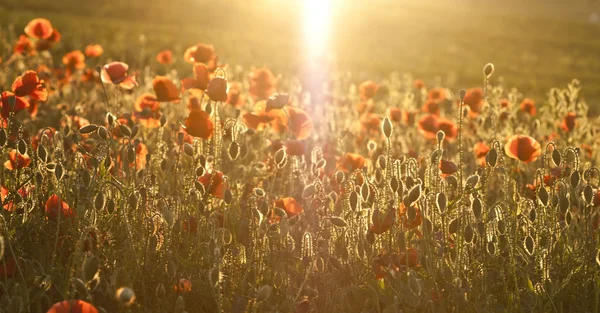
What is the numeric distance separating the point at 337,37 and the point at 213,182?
67.4 feet

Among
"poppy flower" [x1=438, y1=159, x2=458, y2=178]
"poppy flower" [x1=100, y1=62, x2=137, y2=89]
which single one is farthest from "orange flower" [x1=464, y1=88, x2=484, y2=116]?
"poppy flower" [x1=100, y1=62, x2=137, y2=89]

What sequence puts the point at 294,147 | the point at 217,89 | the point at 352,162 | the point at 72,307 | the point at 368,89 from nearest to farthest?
the point at 72,307
the point at 217,89
the point at 294,147
the point at 352,162
the point at 368,89

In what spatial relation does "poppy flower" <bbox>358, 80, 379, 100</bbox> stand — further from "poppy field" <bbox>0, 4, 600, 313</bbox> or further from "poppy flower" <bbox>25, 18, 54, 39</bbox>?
"poppy flower" <bbox>25, 18, 54, 39</bbox>

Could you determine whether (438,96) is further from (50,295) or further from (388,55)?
(388,55)

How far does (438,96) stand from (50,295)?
3.73 metres

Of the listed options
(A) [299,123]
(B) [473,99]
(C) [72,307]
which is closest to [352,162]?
A: (A) [299,123]

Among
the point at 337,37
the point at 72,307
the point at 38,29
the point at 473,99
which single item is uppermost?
the point at 337,37

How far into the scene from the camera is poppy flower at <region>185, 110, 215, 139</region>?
9.06ft

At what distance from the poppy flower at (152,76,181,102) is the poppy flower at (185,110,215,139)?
1.91 feet

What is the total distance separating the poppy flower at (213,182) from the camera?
8.64 ft

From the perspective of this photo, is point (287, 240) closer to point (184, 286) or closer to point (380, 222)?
point (380, 222)

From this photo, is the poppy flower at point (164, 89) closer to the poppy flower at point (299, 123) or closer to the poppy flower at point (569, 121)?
the poppy flower at point (299, 123)

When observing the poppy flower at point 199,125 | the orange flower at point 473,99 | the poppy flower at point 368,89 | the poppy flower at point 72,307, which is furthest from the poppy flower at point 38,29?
the poppy flower at point 72,307

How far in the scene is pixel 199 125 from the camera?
109 inches
